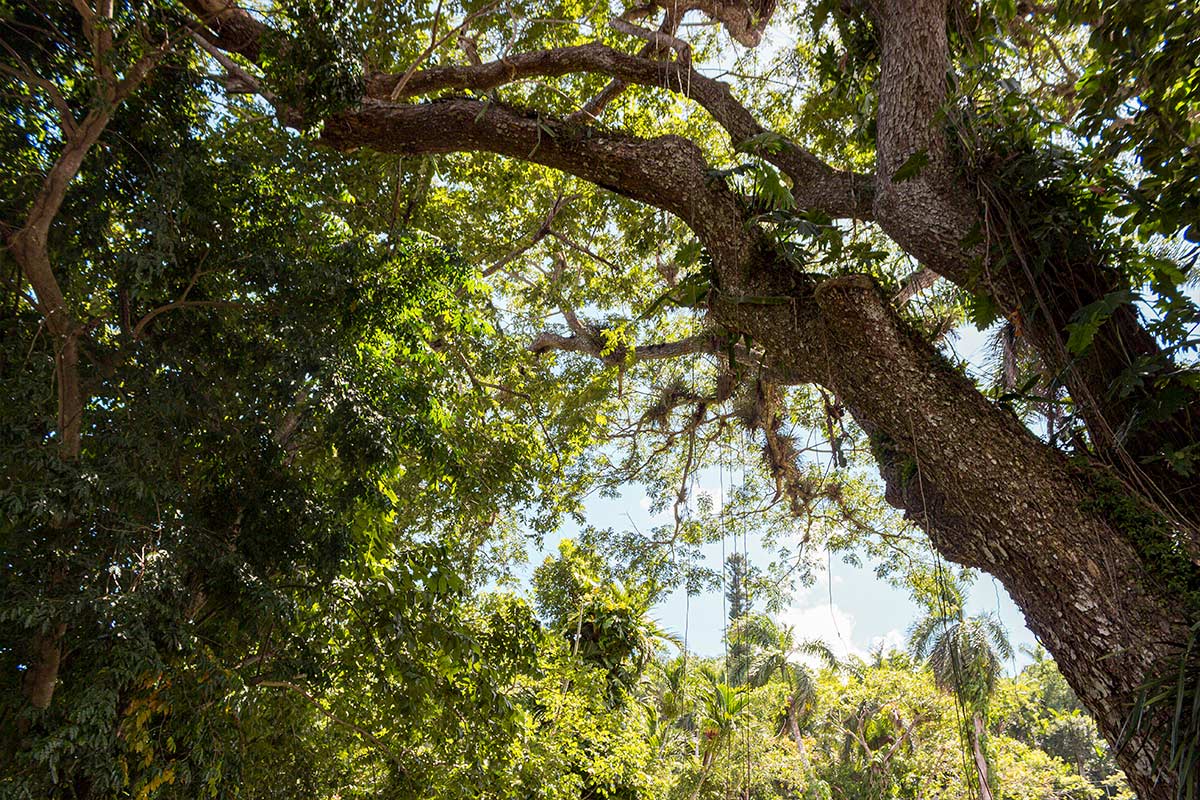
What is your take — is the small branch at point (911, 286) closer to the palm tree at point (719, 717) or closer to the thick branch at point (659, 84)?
the thick branch at point (659, 84)

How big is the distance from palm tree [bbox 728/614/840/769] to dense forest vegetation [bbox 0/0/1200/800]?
11.0m

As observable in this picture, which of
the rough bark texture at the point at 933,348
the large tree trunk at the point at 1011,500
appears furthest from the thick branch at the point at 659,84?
the large tree trunk at the point at 1011,500

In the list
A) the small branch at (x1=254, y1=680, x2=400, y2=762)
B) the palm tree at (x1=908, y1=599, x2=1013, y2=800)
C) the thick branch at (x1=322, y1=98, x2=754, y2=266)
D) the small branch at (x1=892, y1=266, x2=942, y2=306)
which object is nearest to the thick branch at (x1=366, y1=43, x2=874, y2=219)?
the thick branch at (x1=322, y1=98, x2=754, y2=266)

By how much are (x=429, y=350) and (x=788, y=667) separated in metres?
14.5

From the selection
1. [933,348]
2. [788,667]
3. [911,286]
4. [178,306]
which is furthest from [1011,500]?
[788,667]

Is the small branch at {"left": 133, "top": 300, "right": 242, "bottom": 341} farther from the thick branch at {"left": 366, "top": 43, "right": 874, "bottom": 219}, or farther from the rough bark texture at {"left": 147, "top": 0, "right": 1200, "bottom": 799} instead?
the thick branch at {"left": 366, "top": 43, "right": 874, "bottom": 219}

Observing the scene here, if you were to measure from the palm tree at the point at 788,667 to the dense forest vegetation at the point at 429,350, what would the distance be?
11.0 metres

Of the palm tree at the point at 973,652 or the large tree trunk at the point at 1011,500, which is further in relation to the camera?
the palm tree at the point at 973,652

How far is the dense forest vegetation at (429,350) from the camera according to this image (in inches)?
81.2

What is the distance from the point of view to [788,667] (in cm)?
1563

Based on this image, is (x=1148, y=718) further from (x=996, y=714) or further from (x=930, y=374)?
(x=996, y=714)

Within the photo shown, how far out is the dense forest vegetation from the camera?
6.77ft

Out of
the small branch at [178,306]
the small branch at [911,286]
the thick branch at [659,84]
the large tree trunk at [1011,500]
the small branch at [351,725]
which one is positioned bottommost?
the small branch at [351,725]

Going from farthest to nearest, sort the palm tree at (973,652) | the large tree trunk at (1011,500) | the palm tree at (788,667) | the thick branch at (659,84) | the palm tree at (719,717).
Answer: the palm tree at (788,667), the palm tree at (973,652), the palm tree at (719,717), the thick branch at (659,84), the large tree trunk at (1011,500)
